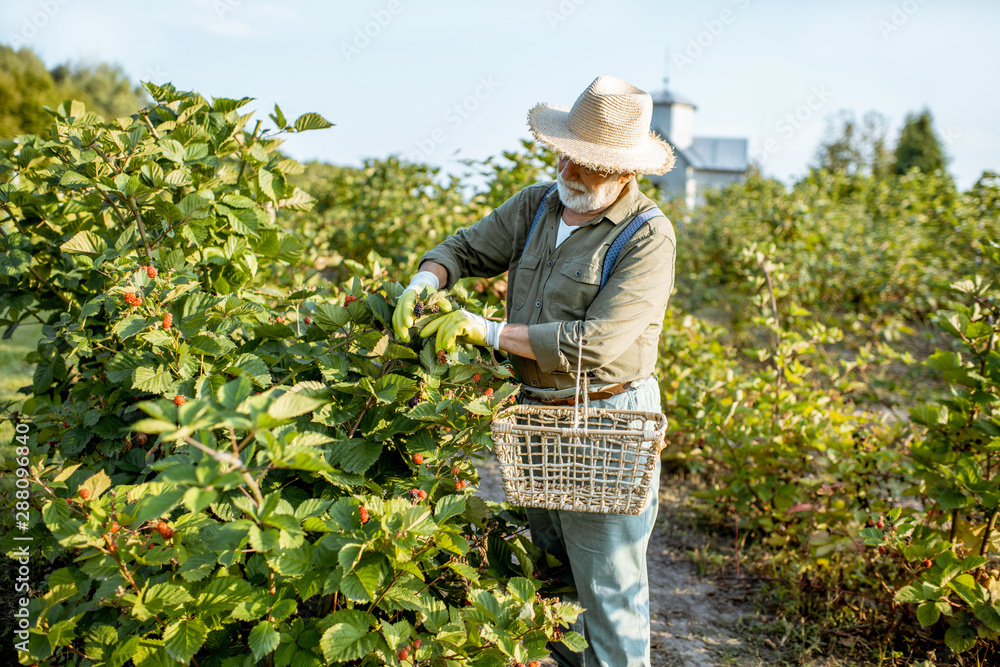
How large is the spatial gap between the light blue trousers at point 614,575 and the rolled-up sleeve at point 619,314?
0.25 metres

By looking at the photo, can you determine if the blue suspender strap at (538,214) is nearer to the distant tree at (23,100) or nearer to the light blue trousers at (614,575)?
the light blue trousers at (614,575)

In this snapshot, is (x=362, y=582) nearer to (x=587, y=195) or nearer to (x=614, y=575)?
(x=614, y=575)

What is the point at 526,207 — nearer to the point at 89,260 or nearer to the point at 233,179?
the point at 233,179

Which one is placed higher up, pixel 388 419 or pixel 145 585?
pixel 388 419

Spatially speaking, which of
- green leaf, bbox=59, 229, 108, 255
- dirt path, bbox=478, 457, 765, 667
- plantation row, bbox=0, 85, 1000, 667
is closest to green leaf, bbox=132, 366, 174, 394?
plantation row, bbox=0, 85, 1000, 667

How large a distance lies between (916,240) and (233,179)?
21.4 feet

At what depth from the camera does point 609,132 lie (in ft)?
6.24

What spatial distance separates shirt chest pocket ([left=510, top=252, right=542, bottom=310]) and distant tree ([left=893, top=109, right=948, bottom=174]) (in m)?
24.8

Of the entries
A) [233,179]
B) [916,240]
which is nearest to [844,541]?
[233,179]

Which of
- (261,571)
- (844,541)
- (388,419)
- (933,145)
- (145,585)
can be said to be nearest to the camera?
(145,585)

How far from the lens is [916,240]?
6.27m

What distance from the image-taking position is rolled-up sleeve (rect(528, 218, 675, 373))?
67.8 inches

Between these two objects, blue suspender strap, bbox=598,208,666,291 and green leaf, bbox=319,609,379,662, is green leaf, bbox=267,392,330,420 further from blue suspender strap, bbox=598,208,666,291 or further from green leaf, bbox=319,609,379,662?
blue suspender strap, bbox=598,208,666,291

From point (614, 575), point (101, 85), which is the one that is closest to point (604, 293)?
point (614, 575)
